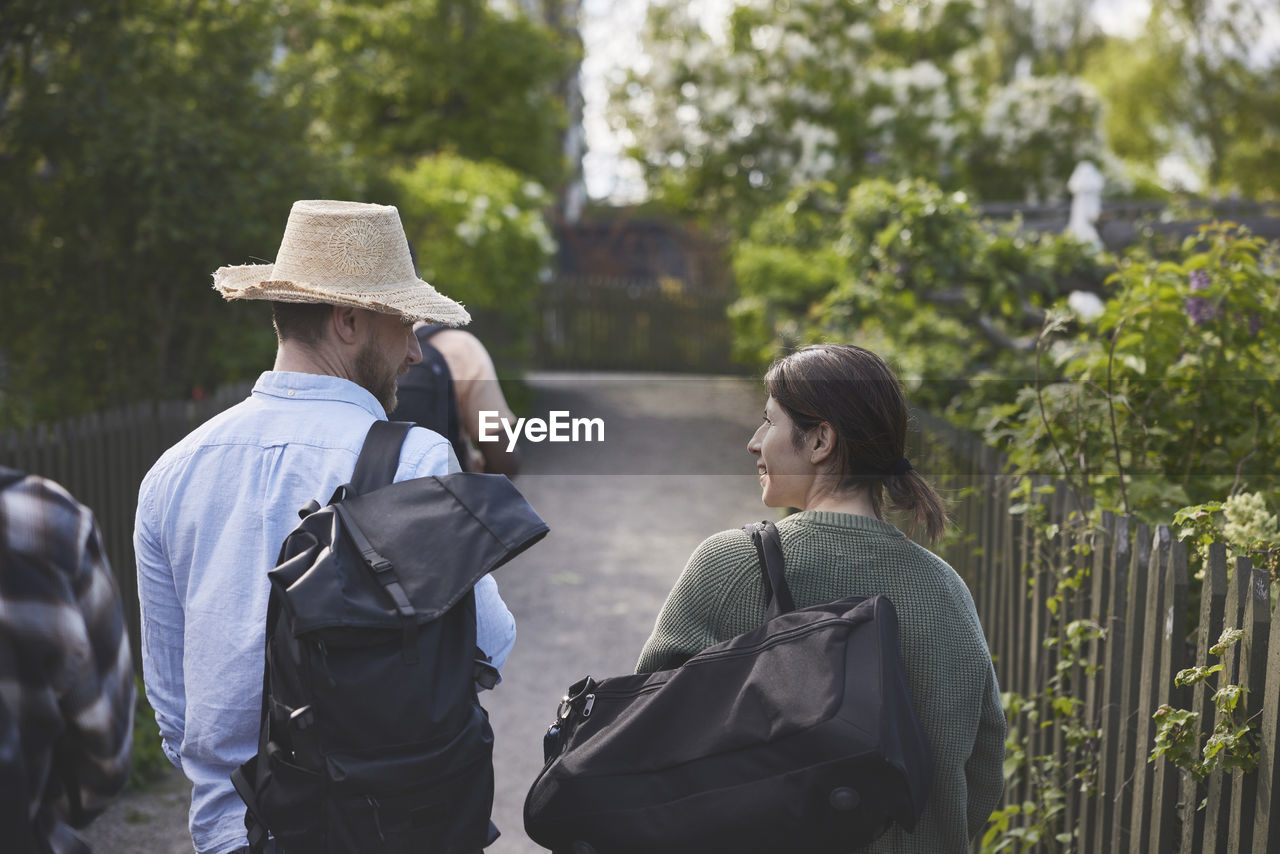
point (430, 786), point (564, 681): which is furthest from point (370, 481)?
point (564, 681)

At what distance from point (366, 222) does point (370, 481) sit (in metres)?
0.70

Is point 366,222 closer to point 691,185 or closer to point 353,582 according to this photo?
point 353,582

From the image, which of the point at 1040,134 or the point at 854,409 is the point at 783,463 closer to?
the point at 854,409

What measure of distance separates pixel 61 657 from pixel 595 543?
7096 mm

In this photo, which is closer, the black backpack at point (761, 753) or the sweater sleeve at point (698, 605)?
the black backpack at point (761, 753)

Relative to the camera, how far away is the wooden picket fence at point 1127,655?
2404 millimetres

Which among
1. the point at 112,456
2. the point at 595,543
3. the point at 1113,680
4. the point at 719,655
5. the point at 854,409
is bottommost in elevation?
the point at 595,543

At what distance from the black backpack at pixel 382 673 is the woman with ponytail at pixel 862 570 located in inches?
13.1

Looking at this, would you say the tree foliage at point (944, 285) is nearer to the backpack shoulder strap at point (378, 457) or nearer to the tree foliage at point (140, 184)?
the backpack shoulder strap at point (378, 457)

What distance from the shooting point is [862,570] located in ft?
6.73

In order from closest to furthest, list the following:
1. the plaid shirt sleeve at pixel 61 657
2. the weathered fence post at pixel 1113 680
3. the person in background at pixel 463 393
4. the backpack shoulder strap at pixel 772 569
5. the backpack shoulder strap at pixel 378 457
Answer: the plaid shirt sleeve at pixel 61 657, the backpack shoulder strap at pixel 772 569, the backpack shoulder strap at pixel 378 457, the weathered fence post at pixel 1113 680, the person in background at pixel 463 393

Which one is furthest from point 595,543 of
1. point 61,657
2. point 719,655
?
point 61,657

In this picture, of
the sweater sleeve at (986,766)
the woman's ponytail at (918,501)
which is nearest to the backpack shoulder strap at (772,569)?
the woman's ponytail at (918,501)

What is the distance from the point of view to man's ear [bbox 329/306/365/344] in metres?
2.34
